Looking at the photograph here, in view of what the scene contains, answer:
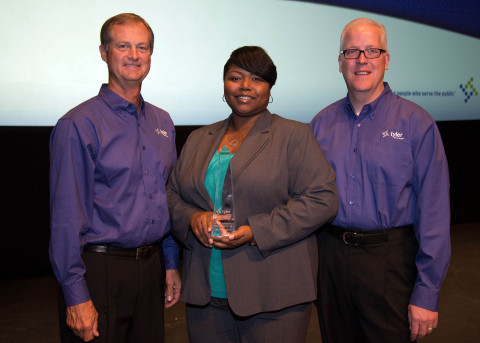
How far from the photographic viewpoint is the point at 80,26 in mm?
3494

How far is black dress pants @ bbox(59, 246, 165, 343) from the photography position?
1707 mm

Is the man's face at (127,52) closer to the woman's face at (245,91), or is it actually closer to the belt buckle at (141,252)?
the woman's face at (245,91)

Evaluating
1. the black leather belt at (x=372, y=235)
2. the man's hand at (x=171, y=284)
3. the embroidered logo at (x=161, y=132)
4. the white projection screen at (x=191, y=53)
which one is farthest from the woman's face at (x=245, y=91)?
the white projection screen at (x=191, y=53)

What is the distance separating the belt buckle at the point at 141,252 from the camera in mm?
1779

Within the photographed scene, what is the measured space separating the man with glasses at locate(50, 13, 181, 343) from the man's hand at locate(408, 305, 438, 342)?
97 cm

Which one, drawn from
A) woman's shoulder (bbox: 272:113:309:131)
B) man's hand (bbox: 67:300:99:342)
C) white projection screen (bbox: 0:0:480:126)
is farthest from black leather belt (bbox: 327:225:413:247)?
white projection screen (bbox: 0:0:480:126)

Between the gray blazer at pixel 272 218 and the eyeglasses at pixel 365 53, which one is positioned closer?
the gray blazer at pixel 272 218

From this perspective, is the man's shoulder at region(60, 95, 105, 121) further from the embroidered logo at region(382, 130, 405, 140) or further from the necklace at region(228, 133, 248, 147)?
the embroidered logo at region(382, 130, 405, 140)

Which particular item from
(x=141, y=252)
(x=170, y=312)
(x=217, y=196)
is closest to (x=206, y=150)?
(x=217, y=196)

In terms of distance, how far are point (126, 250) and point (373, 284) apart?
37.3 inches

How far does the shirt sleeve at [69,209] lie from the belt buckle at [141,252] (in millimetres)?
206

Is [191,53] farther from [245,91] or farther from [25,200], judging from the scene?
[245,91]

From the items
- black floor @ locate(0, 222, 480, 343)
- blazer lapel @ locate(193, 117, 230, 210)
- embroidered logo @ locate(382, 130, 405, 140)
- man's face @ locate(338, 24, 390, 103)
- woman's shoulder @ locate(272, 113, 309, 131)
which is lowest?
black floor @ locate(0, 222, 480, 343)

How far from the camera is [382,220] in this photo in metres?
1.83
